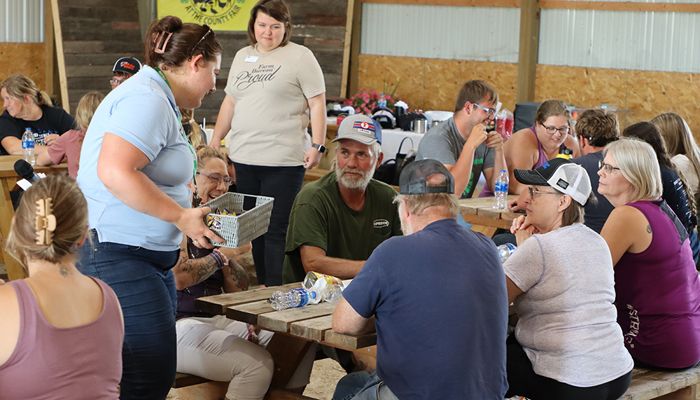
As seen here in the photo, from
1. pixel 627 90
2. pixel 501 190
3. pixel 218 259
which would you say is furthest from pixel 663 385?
pixel 627 90

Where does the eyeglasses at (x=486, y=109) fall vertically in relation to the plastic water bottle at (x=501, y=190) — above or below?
above

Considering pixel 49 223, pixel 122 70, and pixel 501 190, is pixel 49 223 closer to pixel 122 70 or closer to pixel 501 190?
pixel 501 190

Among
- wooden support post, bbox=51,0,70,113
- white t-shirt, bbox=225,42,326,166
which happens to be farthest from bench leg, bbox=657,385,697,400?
wooden support post, bbox=51,0,70,113

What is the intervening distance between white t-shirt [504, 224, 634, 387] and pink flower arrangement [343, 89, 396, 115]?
25.0 ft

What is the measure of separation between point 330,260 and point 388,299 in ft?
3.94

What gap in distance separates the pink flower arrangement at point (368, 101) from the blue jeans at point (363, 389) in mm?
7393

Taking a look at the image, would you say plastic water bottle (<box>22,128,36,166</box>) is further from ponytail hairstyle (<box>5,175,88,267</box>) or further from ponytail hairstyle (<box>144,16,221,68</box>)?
ponytail hairstyle (<box>5,175,88,267</box>)

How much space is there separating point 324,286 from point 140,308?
91cm

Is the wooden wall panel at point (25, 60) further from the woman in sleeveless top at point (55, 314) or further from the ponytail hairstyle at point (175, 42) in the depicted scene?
the woman in sleeveless top at point (55, 314)

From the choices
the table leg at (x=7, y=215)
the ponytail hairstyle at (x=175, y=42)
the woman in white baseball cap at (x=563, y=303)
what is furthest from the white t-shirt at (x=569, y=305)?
the table leg at (x=7, y=215)

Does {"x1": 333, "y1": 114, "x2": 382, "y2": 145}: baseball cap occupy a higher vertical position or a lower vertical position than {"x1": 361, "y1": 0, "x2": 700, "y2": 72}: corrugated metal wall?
lower

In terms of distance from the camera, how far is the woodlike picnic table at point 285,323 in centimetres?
350

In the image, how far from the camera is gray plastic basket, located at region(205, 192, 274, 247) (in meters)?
3.27

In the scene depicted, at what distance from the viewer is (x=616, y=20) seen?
416 inches
